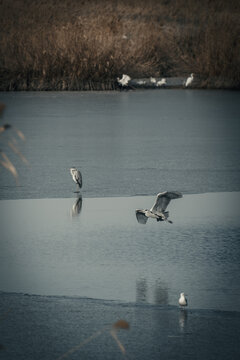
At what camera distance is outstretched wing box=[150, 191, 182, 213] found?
20.2ft

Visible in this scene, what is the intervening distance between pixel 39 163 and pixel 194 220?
3437mm

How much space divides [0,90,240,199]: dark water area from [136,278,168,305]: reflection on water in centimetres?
294

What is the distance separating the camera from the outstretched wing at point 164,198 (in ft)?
20.2

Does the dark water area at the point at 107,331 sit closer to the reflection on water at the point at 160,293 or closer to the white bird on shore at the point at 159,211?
the reflection on water at the point at 160,293

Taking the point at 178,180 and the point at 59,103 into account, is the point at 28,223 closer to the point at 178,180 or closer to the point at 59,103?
the point at 178,180

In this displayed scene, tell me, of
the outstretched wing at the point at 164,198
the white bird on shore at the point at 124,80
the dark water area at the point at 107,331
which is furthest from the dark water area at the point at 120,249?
the white bird on shore at the point at 124,80

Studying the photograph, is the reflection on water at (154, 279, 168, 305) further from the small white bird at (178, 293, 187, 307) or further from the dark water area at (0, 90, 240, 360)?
the small white bird at (178, 293, 187, 307)

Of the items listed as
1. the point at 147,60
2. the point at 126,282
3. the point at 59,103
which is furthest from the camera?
the point at 147,60

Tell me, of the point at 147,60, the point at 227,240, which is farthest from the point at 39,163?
the point at 147,60

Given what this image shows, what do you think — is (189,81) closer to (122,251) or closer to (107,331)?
(122,251)

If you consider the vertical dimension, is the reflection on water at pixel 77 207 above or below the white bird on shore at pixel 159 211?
above

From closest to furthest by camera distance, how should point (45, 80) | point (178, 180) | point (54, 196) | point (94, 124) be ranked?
point (54, 196) → point (178, 180) → point (94, 124) → point (45, 80)

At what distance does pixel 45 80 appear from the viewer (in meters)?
20.5

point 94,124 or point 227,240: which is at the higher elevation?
point 94,124
